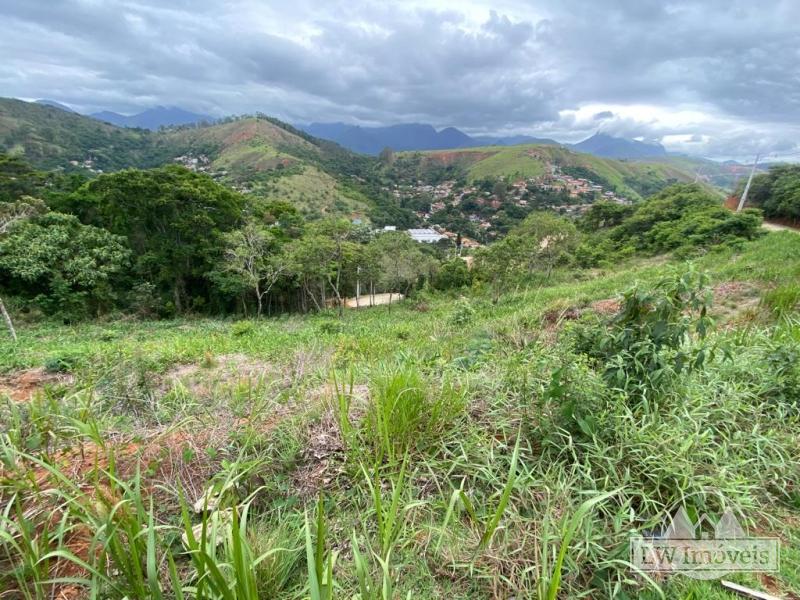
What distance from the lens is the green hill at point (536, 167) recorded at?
105 meters

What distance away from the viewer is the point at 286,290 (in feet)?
84.2

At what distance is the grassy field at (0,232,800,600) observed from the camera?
1.46 meters

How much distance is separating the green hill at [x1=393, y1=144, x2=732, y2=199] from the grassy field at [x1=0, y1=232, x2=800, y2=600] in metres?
109

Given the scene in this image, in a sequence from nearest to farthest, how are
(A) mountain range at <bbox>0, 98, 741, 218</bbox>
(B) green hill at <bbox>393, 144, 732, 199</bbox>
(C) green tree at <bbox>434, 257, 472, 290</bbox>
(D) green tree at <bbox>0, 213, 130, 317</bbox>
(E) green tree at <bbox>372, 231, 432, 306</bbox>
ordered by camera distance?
(D) green tree at <bbox>0, 213, 130, 317</bbox>, (E) green tree at <bbox>372, 231, 432, 306</bbox>, (C) green tree at <bbox>434, 257, 472, 290</bbox>, (A) mountain range at <bbox>0, 98, 741, 218</bbox>, (B) green hill at <bbox>393, 144, 732, 199</bbox>

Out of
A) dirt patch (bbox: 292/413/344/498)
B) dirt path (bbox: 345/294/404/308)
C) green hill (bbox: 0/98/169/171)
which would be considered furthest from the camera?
green hill (bbox: 0/98/169/171)

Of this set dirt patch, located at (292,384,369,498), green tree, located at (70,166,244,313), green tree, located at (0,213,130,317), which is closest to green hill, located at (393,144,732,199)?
green tree, located at (70,166,244,313)

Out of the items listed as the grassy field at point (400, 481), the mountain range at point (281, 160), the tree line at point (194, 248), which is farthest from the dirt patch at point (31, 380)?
the mountain range at point (281, 160)

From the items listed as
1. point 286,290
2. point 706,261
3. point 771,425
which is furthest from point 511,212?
point 771,425

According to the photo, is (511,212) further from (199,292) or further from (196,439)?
(196,439)

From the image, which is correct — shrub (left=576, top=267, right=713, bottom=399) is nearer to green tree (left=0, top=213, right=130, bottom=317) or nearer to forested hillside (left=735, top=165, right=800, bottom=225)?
green tree (left=0, top=213, right=130, bottom=317)

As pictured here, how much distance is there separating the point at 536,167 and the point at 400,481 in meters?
118

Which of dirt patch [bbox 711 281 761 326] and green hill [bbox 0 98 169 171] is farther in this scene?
green hill [bbox 0 98 169 171]

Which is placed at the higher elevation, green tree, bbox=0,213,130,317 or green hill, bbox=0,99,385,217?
green hill, bbox=0,99,385,217

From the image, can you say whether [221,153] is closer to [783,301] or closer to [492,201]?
[492,201]
